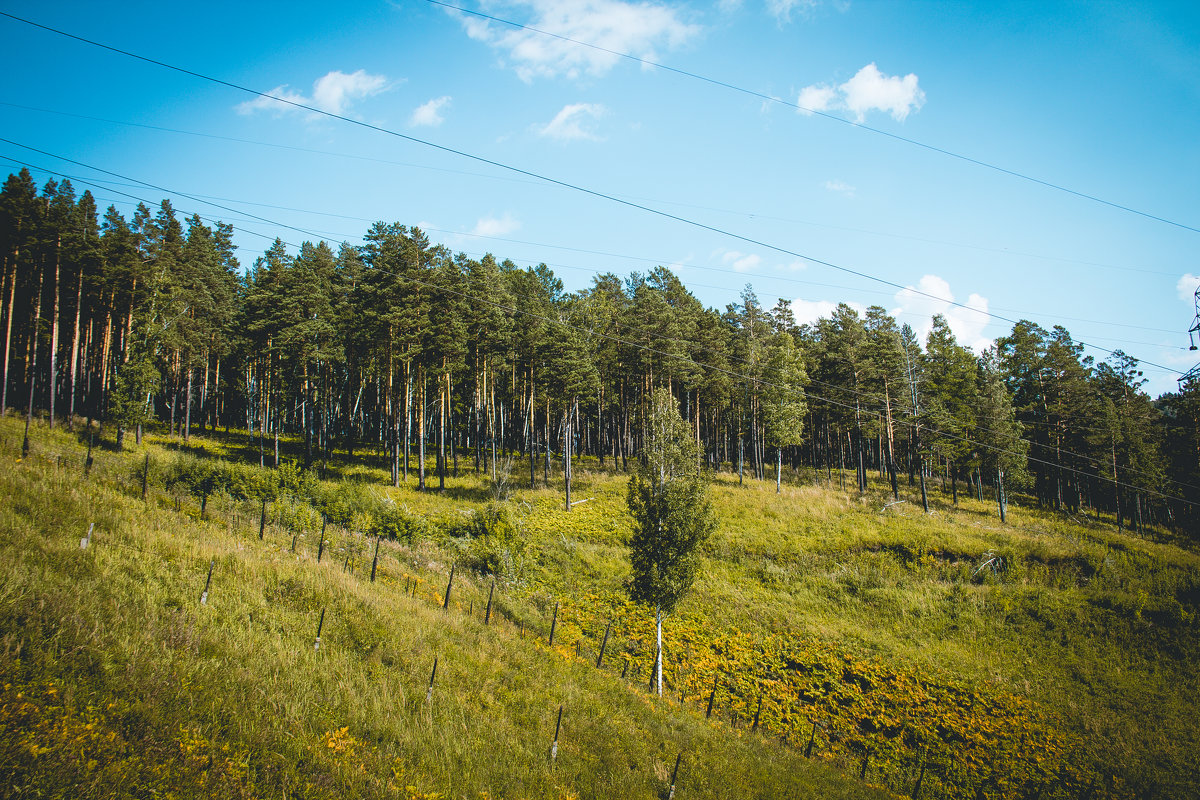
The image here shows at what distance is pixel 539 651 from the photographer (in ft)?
53.6

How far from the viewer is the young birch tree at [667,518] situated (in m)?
18.2

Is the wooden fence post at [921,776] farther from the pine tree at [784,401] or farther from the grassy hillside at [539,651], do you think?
the pine tree at [784,401]

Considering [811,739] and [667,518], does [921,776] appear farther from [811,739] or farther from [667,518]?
[667,518]

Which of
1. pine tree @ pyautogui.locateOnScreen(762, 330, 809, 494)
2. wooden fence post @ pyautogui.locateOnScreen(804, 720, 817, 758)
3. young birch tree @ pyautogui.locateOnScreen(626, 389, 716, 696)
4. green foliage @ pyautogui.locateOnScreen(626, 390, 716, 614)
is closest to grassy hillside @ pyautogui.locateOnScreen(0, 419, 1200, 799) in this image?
wooden fence post @ pyautogui.locateOnScreen(804, 720, 817, 758)

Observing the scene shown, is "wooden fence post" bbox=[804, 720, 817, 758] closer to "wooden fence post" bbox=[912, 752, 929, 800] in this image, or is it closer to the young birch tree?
"wooden fence post" bbox=[912, 752, 929, 800]

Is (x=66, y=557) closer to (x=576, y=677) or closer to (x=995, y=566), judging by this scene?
(x=576, y=677)

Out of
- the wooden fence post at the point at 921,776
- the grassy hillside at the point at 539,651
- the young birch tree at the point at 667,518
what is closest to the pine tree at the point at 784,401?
the grassy hillside at the point at 539,651

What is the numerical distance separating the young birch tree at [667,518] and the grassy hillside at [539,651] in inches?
127

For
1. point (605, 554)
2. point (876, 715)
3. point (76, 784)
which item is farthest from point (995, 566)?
point (76, 784)

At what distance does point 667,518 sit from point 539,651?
A: 6545 millimetres

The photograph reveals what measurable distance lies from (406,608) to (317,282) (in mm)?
31092

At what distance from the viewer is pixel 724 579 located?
85.6 ft

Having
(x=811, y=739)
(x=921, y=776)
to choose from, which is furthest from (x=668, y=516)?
(x=921, y=776)

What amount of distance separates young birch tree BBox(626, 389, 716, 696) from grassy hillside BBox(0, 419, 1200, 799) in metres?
3.21
